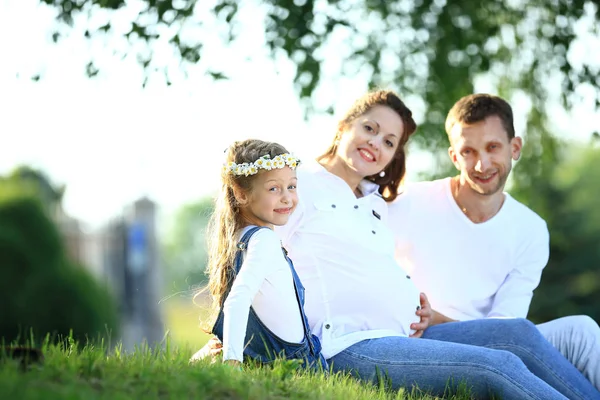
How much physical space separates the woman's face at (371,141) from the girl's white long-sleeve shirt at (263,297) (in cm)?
87

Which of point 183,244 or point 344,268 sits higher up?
point 183,244

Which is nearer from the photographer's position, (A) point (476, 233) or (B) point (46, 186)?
(A) point (476, 233)

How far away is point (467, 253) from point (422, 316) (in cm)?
62

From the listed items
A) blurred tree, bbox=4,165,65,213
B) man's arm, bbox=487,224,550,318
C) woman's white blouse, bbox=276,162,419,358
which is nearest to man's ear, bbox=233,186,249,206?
woman's white blouse, bbox=276,162,419,358

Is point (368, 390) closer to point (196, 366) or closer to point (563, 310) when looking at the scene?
point (196, 366)

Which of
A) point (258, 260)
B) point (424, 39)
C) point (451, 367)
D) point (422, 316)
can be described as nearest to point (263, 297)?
point (258, 260)

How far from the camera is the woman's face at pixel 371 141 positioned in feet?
15.4

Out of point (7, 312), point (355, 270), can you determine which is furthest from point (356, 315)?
point (7, 312)

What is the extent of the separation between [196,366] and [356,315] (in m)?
1.11

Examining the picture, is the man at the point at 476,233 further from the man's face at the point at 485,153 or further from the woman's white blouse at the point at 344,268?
the woman's white blouse at the point at 344,268

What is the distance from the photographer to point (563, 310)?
27734 mm

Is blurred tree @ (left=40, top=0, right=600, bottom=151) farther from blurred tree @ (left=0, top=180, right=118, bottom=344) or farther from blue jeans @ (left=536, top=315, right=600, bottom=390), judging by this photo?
blurred tree @ (left=0, top=180, right=118, bottom=344)

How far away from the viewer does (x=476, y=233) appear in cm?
523

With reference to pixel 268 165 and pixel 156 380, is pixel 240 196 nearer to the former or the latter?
pixel 268 165
